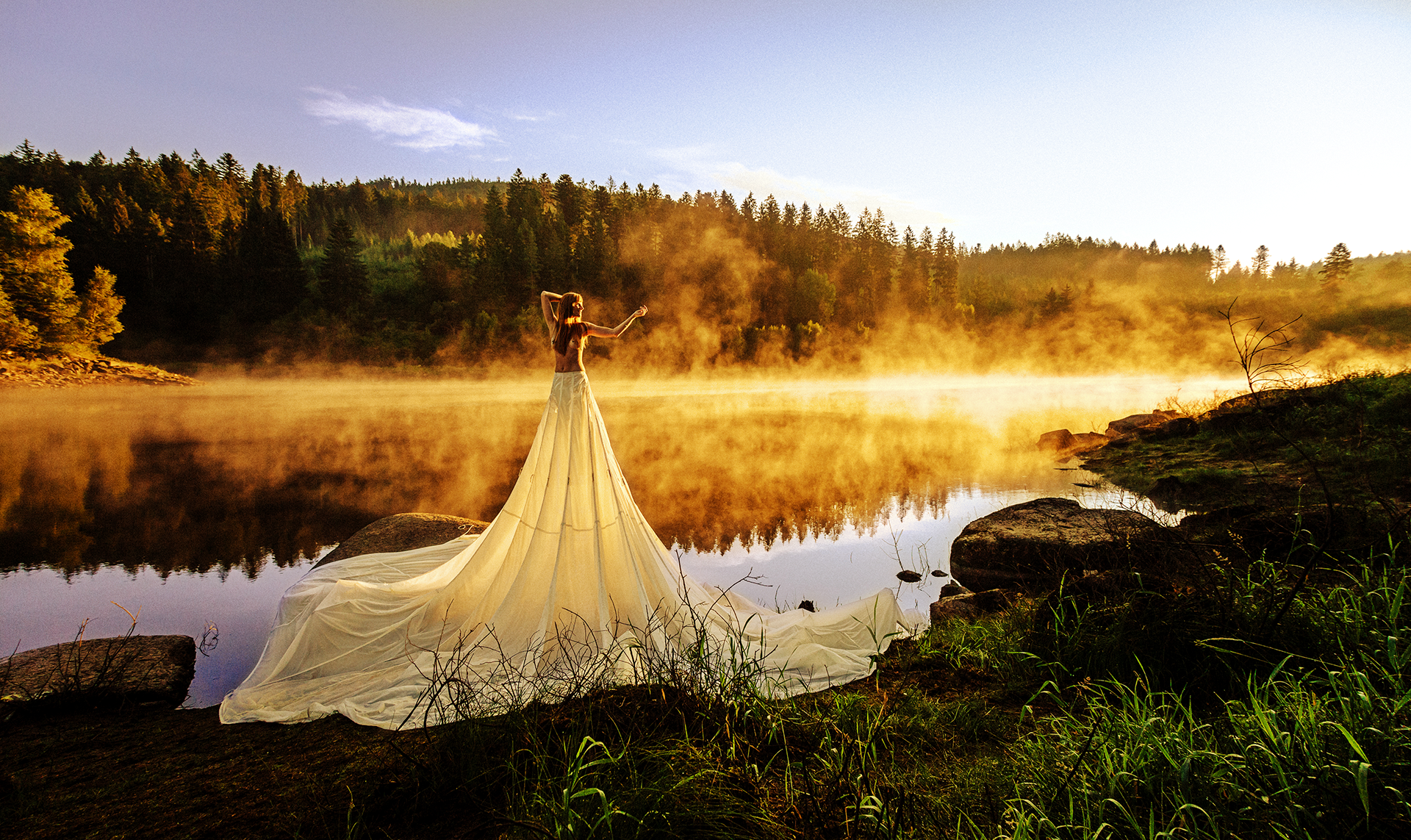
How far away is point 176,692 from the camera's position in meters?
4.21

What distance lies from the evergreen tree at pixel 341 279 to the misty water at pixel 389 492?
2084cm

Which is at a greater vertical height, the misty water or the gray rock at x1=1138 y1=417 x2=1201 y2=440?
the gray rock at x1=1138 y1=417 x2=1201 y2=440

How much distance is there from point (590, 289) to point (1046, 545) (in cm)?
5144

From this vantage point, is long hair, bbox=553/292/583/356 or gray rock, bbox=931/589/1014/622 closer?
gray rock, bbox=931/589/1014/622

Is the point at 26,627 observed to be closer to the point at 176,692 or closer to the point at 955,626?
the point at 176,692

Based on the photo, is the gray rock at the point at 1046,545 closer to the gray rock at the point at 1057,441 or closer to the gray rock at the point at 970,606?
the gray rock at the point at 970,606

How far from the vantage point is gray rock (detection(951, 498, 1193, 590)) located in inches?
191

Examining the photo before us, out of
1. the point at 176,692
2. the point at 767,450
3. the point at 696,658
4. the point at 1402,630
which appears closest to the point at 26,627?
the point at 176,692

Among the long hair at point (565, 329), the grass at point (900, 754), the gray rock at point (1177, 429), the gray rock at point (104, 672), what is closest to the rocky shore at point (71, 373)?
the gray rock at point (104, 672)

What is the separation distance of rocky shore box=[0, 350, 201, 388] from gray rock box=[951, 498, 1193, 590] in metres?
42.7

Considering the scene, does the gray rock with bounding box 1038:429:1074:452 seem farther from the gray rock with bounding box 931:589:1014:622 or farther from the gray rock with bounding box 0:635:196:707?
the gray rock with bounding box 0:635:196:707

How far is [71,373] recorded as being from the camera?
32.6 metres

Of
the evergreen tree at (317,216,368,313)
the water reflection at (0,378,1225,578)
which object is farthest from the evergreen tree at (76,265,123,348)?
the evergreen tree at (317,216,368,313)

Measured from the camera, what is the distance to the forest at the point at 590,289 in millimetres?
45625
